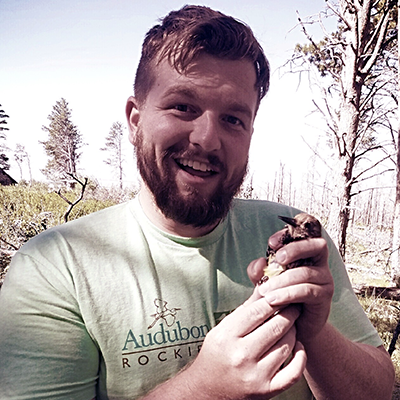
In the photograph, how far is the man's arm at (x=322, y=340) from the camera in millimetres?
1070

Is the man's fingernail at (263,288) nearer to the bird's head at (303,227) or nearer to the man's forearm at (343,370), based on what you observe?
the bird's head at (303,227)

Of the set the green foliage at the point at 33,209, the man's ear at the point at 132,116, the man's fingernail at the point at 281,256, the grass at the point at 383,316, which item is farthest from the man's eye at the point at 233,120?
the green foliage at the point at 33,209

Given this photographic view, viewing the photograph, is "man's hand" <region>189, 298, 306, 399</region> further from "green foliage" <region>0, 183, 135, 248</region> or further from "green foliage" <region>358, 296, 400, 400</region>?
"green foliage" <region>0, 183, 135, 248</region>

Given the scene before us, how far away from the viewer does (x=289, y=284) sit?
1.07 metres

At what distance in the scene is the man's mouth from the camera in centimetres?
154

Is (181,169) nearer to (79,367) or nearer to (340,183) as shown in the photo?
(79,367)

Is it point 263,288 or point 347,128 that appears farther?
point 347,128

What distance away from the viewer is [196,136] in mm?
1495

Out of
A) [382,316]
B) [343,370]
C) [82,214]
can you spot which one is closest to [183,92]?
[343,370]

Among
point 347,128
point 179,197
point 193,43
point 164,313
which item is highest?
point 347,128

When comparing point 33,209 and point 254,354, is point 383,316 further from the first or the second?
point 33,209

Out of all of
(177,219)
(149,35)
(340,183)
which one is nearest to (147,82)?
(149,35)

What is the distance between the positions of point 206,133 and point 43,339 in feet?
3.87

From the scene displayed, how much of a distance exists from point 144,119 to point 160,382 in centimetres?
133
